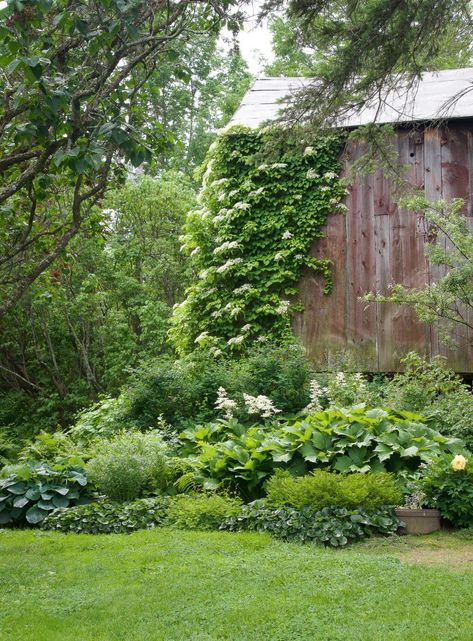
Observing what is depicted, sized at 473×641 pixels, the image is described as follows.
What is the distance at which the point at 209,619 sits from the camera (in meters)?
4.96

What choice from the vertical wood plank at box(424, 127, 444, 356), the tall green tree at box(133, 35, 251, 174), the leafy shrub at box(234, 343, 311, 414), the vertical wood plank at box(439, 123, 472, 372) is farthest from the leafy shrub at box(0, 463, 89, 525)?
the tall green tree at box(133, 35, 251, 174)

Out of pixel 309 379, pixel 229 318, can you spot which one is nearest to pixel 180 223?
pixel 229 318

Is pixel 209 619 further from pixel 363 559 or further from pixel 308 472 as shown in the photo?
pixel 308 472

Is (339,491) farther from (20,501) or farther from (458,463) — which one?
(20,501)

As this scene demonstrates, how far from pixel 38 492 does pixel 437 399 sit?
4883 mm

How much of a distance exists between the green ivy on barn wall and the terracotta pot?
18.1ft

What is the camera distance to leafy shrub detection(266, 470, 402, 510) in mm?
7082

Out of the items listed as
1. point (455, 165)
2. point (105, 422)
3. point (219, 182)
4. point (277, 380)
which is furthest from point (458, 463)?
point (219, 182)

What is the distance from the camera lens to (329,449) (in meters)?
8.12

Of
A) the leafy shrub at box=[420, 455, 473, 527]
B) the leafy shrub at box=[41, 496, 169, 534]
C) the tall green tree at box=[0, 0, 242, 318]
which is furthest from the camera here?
the leafy shrub at box=[41, 496, 169, 534]

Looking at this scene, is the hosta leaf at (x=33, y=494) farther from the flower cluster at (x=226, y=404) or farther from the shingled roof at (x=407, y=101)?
the shingled roof at (x=407, y=101)

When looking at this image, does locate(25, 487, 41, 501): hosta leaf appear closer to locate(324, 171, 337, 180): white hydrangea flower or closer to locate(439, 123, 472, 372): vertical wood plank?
locate(439, 123, 472, 372): vertical wood plank

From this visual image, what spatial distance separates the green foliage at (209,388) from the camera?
1044cm

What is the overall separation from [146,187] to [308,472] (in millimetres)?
11987
